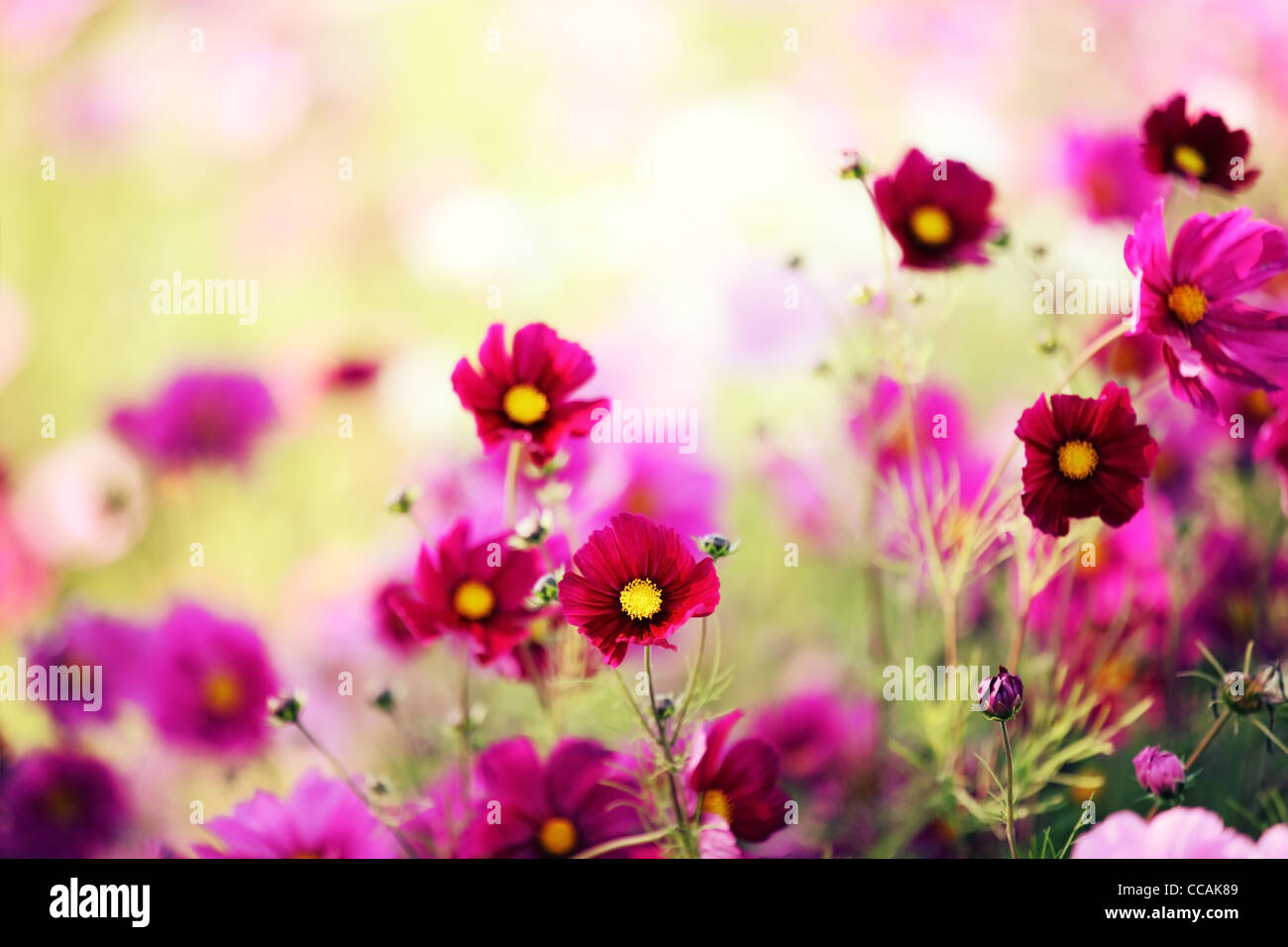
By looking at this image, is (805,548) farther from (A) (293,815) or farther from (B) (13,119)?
(B) (13,119)

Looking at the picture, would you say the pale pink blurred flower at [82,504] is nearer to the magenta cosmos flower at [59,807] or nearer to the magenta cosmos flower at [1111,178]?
the magenta cosmos flower at [59,807]

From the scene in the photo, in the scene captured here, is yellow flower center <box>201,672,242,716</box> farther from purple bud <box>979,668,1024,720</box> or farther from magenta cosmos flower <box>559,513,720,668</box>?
purple bud <box>979,668,1024,720</box>

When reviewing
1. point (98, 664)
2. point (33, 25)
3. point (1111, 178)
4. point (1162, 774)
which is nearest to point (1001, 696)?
point (1162, 774)

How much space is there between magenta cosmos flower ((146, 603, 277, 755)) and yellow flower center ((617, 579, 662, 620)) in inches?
9.6

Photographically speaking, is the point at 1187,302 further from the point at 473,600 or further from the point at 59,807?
the point at 59,807

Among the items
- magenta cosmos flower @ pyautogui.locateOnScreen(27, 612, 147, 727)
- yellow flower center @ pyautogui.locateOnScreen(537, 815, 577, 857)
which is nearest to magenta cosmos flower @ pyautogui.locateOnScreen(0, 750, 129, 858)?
magenta cosmos flower @ pyautogui.locateOnScreen(27, 612, 147, 727)

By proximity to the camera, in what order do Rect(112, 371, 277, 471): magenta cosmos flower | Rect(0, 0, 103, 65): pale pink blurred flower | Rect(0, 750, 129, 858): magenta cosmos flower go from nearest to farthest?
1. Rect(0, 750, 129, 858): magenta cosmos flower
2. Rect(112, 371, 277, 471): magenta cosmos flower
3. Rect(0, 0, 103, 65): pale pink blurred flower

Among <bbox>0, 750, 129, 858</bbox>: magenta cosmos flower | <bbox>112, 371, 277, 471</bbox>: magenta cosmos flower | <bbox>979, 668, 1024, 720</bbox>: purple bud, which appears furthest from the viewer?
<bbox>112, 371, 277, 471</bbox>: magenta cosmos flower

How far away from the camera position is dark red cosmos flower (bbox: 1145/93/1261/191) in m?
0.40

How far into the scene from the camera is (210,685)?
52 cm

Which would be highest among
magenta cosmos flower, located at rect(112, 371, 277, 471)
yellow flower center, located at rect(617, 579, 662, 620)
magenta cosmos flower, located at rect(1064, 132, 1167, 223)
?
magenta cosmos flower, located at rect(1064, 132, 1167, 223)

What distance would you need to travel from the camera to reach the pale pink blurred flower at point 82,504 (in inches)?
27.4
